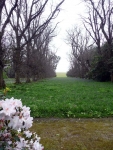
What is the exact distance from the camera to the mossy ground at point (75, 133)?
380 cm

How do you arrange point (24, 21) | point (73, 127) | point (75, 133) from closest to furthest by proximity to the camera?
point (75, 133) → point (73, 127) → point (24, 21)

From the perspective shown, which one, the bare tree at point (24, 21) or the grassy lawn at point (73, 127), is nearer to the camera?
the grassy lawn at point (73, 127)

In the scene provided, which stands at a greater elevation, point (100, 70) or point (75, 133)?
point (100, 70)

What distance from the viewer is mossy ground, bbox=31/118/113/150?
380 centimetres

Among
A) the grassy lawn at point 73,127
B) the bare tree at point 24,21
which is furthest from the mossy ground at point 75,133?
the bare tree at point 24,21

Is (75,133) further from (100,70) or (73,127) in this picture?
(100,70)

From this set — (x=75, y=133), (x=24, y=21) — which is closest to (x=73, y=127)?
(x=75, y=133)

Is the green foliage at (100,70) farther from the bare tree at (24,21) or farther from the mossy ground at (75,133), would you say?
the mossy ground at (75,133)

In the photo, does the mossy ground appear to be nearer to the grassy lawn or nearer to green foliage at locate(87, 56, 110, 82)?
the grassy lawn

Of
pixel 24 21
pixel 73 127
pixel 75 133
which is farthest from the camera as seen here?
pixel 24 21

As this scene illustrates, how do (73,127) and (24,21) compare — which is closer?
(73,127)

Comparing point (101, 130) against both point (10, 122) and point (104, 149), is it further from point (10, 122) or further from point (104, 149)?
point (10, 122)

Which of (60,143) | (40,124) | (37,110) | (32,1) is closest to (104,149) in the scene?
(60,143)

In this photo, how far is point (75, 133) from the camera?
4.51 m
